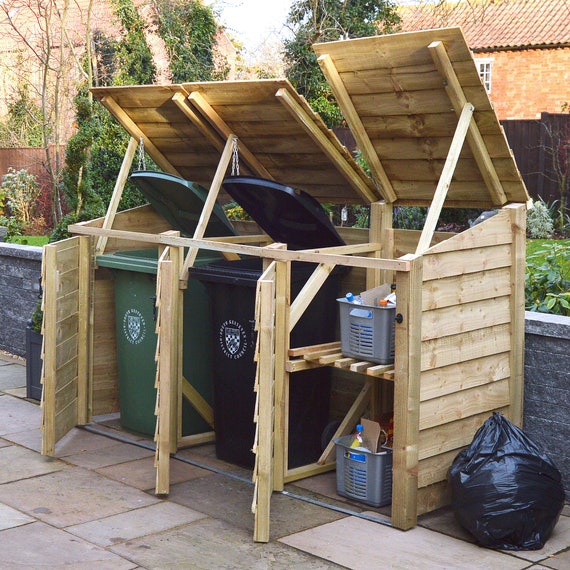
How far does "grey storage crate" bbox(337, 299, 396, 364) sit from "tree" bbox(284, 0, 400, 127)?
11162 millimetres

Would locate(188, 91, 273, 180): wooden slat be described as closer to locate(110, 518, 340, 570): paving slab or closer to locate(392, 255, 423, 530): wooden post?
locate(392, 255, 423, 530): wooden post

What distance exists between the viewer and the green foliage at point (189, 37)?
17.2 meters

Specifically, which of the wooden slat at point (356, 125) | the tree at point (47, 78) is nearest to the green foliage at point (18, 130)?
the tree at point (47, 78)

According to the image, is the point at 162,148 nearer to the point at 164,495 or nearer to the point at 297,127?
the point at 297,127

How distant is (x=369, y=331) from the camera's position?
4922 millimetres

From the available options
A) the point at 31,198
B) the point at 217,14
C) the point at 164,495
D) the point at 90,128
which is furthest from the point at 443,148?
the point at 217,14

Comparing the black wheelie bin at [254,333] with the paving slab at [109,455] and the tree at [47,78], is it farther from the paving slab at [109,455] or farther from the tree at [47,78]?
the tree at [47,78]

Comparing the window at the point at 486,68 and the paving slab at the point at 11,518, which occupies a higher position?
the window at the point at 486,68

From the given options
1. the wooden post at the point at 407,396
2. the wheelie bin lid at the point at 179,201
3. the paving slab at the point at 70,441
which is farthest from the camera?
the wheelie bin lid at the point at 179,201

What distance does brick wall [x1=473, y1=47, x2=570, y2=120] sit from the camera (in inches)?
904

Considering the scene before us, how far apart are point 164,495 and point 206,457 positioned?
0.75 meters

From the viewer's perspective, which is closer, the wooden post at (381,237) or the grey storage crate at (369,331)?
the grey storage crate at (369,331)

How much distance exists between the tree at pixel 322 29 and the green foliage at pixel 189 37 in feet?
4.94

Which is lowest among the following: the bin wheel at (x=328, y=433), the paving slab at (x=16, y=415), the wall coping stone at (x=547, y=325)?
the paving slab at (x=16, y=415)
